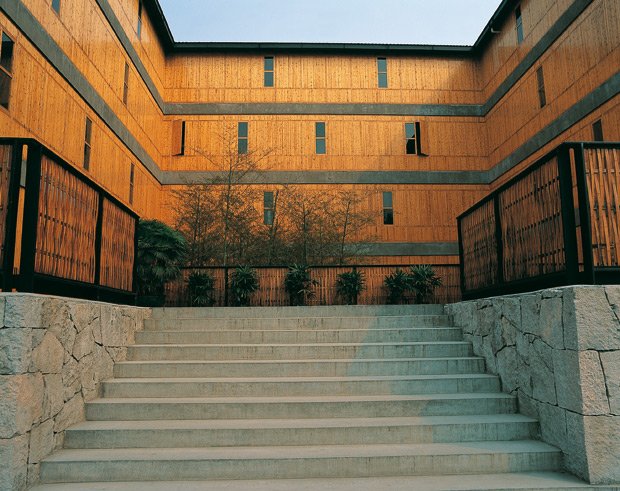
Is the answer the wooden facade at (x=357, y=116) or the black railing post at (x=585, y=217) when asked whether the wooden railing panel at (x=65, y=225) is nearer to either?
the black railing post at (x=585, y=217)

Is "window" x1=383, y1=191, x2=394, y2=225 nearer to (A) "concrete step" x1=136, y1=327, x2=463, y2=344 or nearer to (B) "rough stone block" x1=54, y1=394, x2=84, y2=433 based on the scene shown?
(A) "concrete step" x1=136, y1=327, x2=463, y2=344

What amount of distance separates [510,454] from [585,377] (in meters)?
0.90

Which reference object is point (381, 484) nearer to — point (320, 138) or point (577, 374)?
point (577, 374)

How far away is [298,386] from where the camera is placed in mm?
5238

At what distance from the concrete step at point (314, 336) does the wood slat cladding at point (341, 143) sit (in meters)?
13.5

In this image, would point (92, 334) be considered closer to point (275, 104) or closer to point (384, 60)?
point (275, 104)

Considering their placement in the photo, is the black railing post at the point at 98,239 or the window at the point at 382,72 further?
the window at the point at 382,72

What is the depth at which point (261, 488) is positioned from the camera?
12.4ft

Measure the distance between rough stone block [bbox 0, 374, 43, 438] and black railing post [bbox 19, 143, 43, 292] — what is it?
80cm

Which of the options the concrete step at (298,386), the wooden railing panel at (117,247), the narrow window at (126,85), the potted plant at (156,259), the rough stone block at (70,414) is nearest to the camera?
the rough stone block at (70,414)

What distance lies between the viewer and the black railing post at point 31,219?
4156mm

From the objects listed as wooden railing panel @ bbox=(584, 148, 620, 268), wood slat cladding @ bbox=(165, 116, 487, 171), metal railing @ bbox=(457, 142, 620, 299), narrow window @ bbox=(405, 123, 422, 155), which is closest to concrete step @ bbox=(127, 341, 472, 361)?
metal railing @ bbox=(457, 142, 620, 299)

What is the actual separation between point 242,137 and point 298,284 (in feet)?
30.7

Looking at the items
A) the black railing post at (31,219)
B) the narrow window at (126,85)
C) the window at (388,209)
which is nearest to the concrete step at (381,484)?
the black railing post at (31,219)
